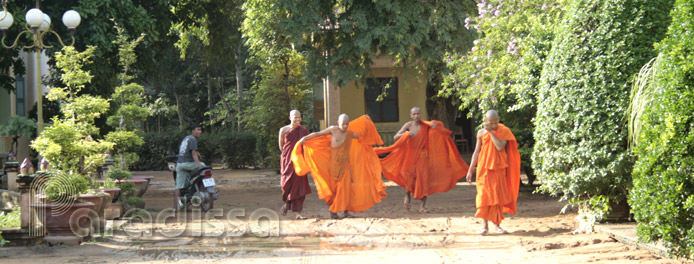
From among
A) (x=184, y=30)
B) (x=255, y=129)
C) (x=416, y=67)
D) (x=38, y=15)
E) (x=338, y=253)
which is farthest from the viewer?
(x=255, y=129)

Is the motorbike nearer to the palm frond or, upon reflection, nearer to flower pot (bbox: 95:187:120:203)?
flower pot (bbox: 95:187:120:203)

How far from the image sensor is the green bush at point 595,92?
8891 millimetres

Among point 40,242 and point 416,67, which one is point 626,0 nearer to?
point 40,242

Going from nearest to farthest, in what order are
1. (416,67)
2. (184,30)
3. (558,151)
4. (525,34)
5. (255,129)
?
(558,151) < (525,34) < (416,67) < (184,30) < (255,129)

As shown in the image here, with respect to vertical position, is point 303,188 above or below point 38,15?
below

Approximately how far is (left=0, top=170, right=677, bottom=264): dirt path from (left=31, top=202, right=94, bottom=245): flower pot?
0.19 meters

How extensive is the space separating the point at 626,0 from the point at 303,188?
6.16m

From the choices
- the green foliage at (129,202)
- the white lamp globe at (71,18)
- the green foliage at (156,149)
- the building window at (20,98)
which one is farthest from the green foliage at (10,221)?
the green foliage at (156,149)

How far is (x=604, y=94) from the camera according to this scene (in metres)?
8.99

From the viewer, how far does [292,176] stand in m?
12.9

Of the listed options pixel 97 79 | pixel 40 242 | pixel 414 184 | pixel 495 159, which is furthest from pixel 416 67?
pixel 40 242

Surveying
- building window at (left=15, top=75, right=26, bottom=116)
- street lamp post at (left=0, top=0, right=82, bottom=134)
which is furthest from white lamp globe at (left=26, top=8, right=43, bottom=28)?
building window at (left=15, top=75, right=26, bottom=116)

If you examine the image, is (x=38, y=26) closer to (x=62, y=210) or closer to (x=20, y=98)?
(x=62, y=210)

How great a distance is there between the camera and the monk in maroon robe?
12820 millimetres
